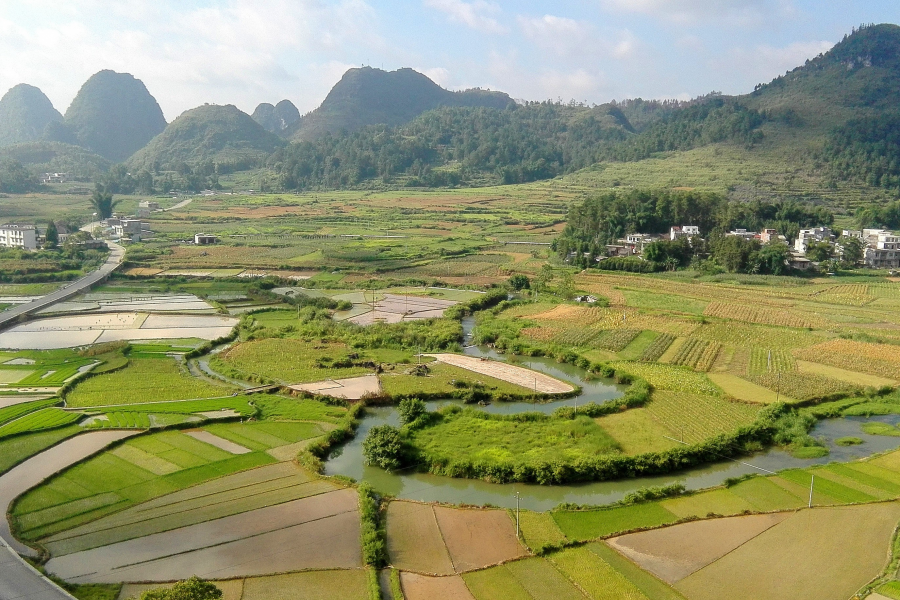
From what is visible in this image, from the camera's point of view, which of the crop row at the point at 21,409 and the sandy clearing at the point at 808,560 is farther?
the crop row at the point at 21,409

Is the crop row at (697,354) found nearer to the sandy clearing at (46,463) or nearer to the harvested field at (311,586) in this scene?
the harvested field at (311,586)

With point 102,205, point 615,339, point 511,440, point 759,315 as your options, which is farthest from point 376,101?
point 511,440

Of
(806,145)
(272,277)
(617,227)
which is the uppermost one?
(806,145)

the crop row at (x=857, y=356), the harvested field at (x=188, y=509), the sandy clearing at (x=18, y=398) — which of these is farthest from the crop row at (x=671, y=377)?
the sandy clearing at (x=18, y=398)

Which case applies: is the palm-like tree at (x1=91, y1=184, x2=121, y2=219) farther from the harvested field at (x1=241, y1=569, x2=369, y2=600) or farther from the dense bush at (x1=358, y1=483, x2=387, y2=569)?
the harvested field at (x1=241, y1=569, x2=369, y2=600)

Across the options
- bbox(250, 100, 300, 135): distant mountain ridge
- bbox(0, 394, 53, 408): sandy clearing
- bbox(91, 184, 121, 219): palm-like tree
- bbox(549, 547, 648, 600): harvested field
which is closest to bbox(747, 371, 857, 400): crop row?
bbox(549, 547, 648, 600): harvested field

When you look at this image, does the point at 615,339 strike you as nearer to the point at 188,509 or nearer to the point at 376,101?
the point at 188,509

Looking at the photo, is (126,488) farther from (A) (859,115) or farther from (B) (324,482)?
(A) (859,115)

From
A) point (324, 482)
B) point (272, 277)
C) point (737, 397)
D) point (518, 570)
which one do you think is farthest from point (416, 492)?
point (272, 277)
